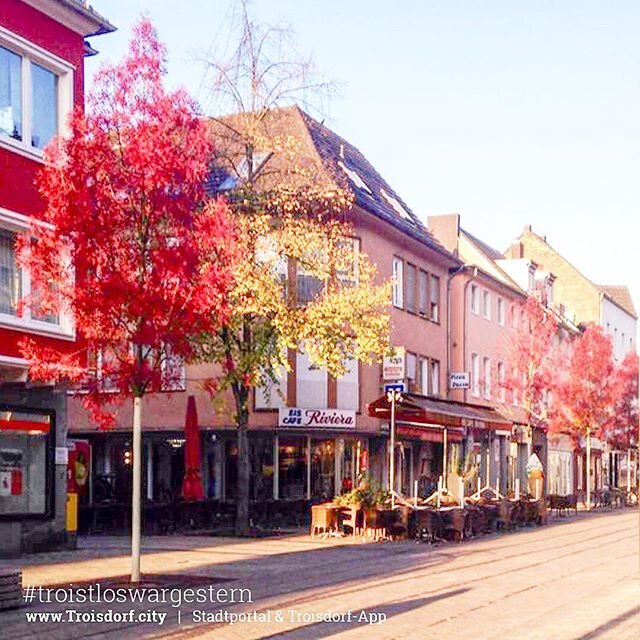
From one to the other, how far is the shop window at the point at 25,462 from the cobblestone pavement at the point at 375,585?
1.06m

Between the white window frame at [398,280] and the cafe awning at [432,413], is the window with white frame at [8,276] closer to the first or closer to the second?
the cafe awning at [432,413]

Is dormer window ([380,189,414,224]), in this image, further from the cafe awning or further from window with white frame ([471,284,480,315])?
the cafe awning

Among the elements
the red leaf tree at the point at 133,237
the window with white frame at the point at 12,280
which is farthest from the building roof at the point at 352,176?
the red leaf tree at the point at 133,237

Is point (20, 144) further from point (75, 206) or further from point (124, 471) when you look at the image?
point (124, 471)

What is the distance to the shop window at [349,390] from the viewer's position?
3550 cm

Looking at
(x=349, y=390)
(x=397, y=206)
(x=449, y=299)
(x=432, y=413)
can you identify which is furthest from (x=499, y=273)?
(x=432, y=413)

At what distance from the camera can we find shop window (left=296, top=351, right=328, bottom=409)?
34.5 meters

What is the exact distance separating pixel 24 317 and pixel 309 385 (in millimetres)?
15003

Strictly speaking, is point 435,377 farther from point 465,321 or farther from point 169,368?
point 169,368

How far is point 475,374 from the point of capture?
1918 inches

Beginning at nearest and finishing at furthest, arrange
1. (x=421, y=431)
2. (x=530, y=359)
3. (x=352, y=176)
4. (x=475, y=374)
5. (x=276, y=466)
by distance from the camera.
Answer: (x=276, y=466), (x=421, y=431), (x=352, y=176), (x=475, y=374), (x=530, y=359)

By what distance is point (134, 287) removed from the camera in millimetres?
16094

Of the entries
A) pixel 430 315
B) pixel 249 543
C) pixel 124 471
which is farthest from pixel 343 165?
pixel 249 543

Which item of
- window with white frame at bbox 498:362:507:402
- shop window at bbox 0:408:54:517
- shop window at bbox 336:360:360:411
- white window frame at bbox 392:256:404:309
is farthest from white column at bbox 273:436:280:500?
window with white frame at bbox 498:362:507:402
